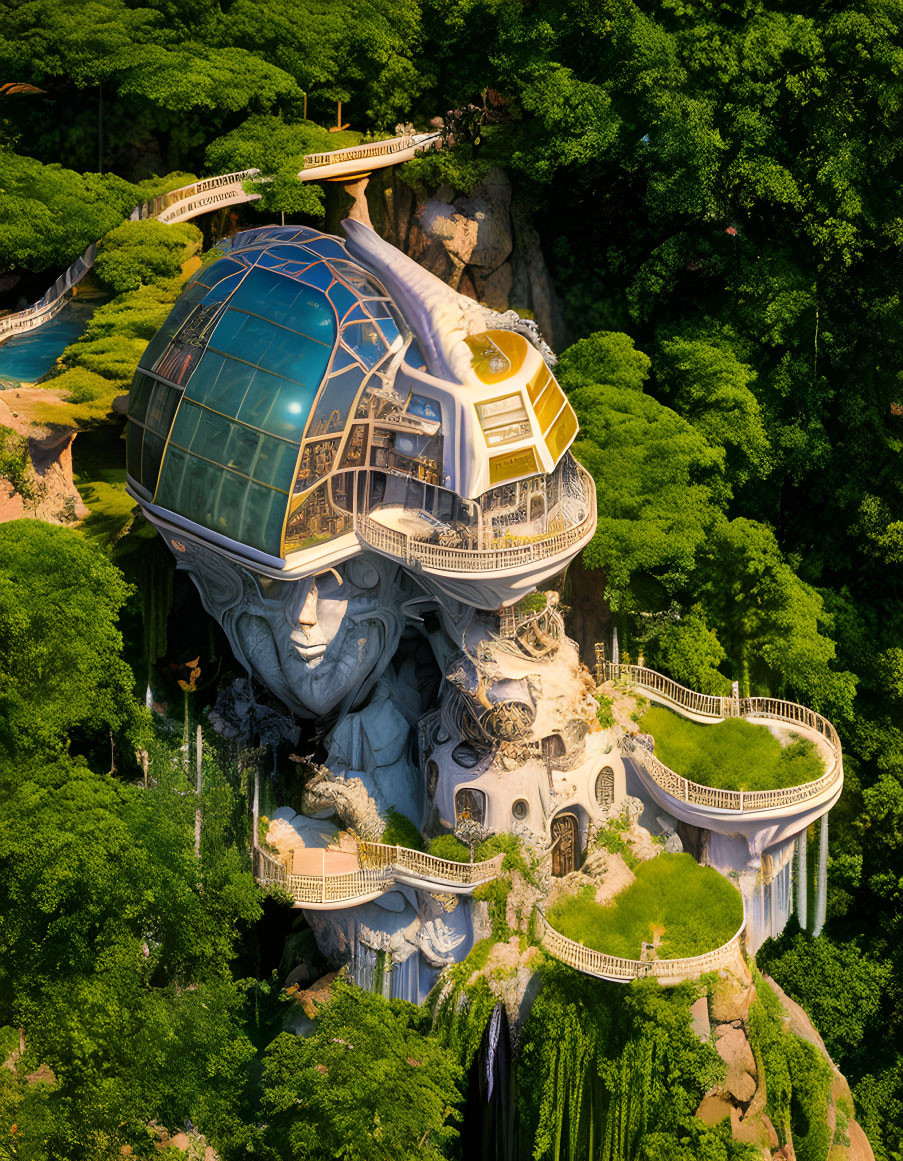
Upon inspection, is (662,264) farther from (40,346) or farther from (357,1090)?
(357,1090)

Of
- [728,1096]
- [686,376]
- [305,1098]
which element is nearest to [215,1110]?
[305,1098]

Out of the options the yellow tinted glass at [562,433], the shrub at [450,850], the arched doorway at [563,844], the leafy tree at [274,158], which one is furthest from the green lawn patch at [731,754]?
the leafy tree at [274,158]

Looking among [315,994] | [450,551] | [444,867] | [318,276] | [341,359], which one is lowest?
[315,994]

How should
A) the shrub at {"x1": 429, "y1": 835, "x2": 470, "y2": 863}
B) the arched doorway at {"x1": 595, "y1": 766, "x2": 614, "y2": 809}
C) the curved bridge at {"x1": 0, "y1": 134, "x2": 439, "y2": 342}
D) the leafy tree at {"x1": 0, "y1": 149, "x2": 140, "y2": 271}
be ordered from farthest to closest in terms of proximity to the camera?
the curved bridge at {"x1": 0, "y1": 134, "x2": 439, "y2": 342} → the leafy tree at {"x1": 0, "y1": 149, "x2": 140, "y2": 271} → the arched doorway at {"x1": 595, "y1": 766, "x2": 614, "y2": 809} → the shrub at {"x1": 429, "y1": 835, "x2": 470, "y2": 863}

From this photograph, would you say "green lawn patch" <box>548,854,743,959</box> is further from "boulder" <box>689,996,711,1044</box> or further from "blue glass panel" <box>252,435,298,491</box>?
"blue glass panel" <box>252,435,298,491</box>

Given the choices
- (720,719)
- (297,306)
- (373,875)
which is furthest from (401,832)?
(297,306)

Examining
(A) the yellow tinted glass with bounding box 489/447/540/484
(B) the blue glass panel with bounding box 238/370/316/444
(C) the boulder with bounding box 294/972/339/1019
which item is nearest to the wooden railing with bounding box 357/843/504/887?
(C) the boulder with bounding box 294/972/339/1019
